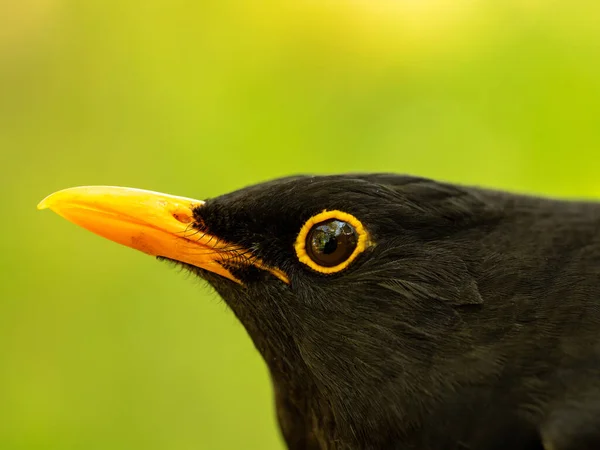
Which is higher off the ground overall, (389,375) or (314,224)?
(314,224)

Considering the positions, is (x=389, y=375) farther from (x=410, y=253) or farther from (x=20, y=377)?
(x=20, y=377)

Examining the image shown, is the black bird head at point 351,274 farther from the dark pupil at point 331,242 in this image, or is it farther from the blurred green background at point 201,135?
the blurred green background at point 201,135

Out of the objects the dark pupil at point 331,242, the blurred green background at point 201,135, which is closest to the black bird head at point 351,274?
the dark pupil at point 331,242

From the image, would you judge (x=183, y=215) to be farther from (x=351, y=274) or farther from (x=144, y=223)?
(x=351, y=274)

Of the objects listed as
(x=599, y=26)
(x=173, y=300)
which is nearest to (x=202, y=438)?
(x=173, y=300)

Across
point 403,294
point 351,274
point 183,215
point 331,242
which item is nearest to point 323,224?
point 331,242
